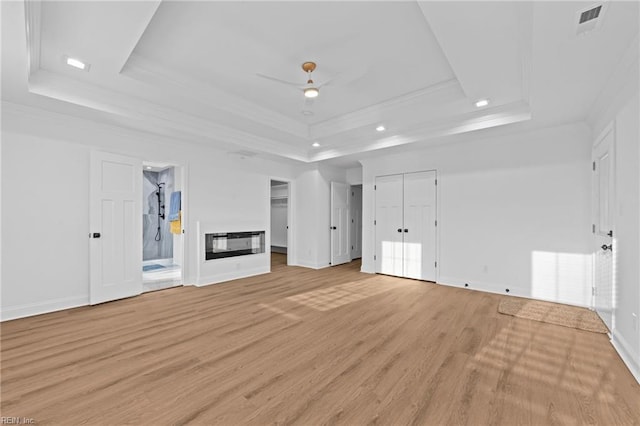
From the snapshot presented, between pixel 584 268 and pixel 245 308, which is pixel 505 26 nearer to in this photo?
pixel 584 268

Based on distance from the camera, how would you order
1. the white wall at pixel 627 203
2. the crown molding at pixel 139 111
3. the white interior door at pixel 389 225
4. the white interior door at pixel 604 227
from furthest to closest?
the white interior door at pixel 389 225
the crown molding at pixel 139 111
the white interior door at pixel 604 227
the white wall at pixel 627 203

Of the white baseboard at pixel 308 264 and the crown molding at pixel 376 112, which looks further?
the white baseboard at pixel 308 264

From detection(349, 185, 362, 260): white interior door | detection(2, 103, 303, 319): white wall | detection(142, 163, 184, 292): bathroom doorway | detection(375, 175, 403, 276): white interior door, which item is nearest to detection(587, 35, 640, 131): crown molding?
detection(375, 175, 403, 276): white interior door

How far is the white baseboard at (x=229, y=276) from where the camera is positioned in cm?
537

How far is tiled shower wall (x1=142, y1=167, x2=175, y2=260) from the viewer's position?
27.1 feet

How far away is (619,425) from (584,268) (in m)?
3.05

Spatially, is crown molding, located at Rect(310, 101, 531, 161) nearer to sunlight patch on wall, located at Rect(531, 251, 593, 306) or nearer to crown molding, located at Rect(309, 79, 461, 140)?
crown molding, located at Rect(309, 79, 461, 140)

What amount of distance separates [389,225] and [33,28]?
5665mm

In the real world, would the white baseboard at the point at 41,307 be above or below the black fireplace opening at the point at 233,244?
below

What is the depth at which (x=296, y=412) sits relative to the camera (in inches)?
74.0

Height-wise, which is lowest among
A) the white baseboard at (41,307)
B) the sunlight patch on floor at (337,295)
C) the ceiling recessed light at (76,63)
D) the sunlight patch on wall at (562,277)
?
the sunlight patch on floor at (337,295)

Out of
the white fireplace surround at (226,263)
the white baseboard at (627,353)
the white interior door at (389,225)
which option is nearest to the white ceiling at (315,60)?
the white interior door at (389,225)

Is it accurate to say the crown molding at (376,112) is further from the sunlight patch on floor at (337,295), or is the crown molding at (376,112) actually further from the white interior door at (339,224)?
the sunlight patch on floor at (337,295)

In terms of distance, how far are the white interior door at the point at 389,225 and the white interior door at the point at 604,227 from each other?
2926mm
